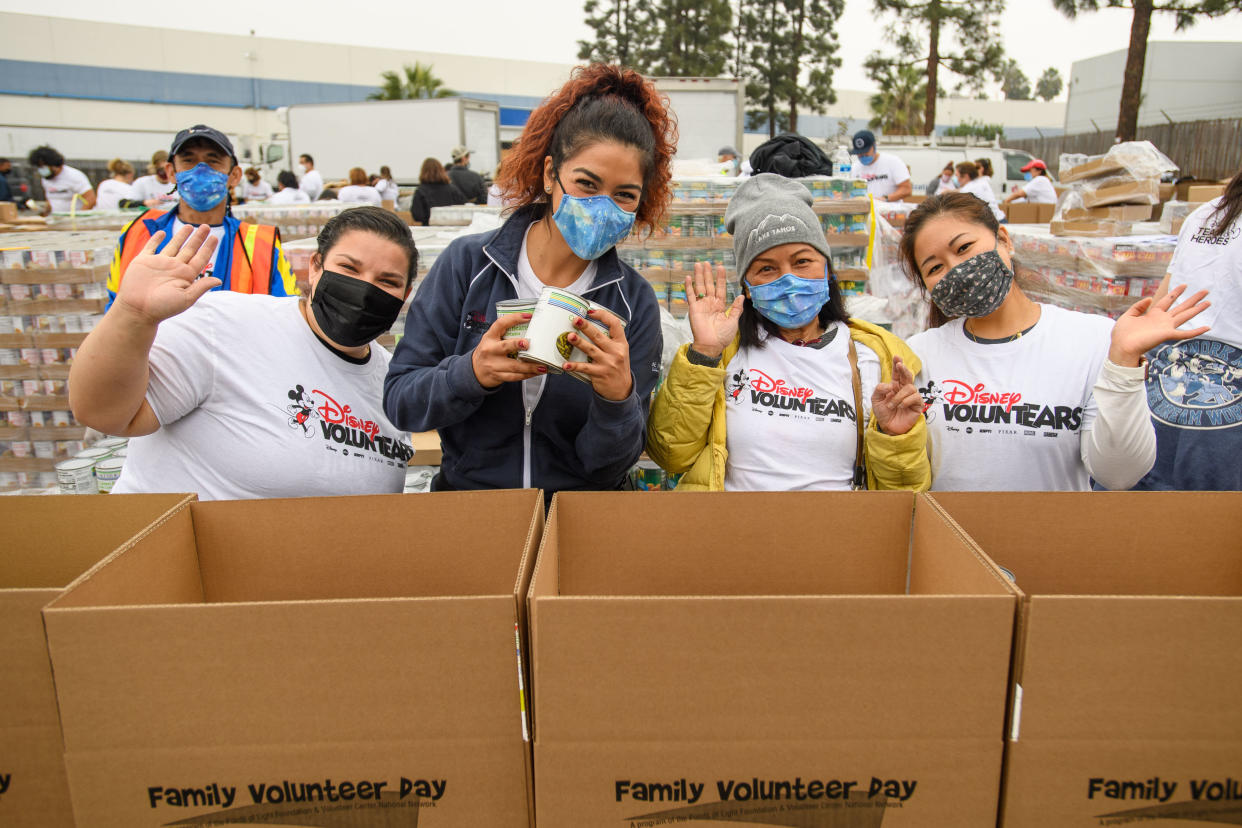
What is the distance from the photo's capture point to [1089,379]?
198 cm

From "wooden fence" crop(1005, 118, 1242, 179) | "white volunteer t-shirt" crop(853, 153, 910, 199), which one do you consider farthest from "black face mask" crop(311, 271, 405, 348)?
"wooden fence" crop(1005, 118, 1242, 179)

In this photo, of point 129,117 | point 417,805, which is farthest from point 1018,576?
point 129,117

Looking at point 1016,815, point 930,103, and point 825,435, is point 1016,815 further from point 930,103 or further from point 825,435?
point 930,103

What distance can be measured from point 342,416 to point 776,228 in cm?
125

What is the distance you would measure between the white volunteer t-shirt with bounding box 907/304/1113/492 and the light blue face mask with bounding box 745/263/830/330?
0.37 meters

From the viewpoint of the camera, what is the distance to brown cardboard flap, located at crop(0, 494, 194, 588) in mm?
1415

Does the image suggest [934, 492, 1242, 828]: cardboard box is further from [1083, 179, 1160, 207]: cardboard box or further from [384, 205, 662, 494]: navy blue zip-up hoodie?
[1083, 179, 1160, 207]: cardboard box

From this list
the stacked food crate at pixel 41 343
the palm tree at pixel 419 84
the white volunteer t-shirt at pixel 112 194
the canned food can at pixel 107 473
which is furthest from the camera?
the palm tree at pixel 419 84

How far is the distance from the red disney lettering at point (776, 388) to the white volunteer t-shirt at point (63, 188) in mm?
13064

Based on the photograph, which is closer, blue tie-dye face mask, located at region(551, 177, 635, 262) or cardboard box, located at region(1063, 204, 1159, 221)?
blue tie-dye face mask, located at region(551, 177, 635, 262)

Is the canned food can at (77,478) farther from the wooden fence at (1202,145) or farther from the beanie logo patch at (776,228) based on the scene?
the wooden fence at (1202,145)

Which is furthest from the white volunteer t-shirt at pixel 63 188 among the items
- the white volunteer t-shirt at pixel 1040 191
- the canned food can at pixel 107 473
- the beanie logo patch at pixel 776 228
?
the white volunteer t-shirt at pixel 1040 191

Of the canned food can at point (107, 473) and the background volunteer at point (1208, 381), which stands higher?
the background volunteer at point (1208, 381)

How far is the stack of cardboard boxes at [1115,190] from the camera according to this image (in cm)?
402
